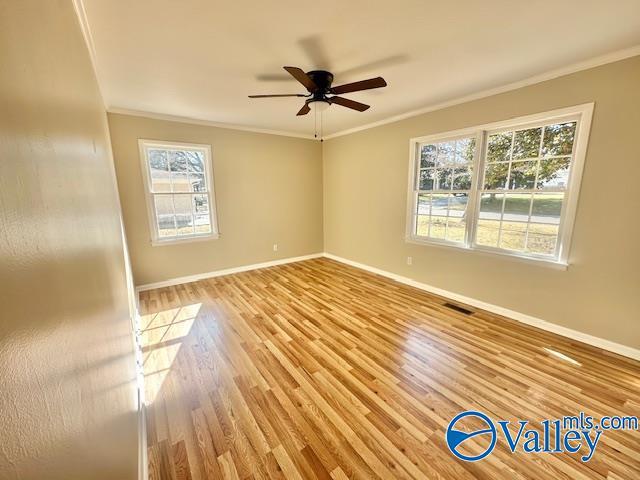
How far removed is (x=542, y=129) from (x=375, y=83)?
76.3 inches

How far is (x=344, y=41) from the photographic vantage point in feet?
6.57

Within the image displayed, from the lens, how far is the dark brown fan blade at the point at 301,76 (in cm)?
190

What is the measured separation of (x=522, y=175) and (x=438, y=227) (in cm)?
114

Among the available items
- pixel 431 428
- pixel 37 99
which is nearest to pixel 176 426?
pixel 431 428

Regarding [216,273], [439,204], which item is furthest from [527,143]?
[216,273]

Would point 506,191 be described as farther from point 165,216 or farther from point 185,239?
point 165,216

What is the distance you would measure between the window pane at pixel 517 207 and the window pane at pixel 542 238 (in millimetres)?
136

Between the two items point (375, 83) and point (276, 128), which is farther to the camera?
point (276, 128)

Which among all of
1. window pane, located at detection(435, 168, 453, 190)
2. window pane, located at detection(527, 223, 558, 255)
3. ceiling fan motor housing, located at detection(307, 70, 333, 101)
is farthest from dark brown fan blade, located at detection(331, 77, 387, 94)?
window pane, located at detection(527, 223, 558, 255)

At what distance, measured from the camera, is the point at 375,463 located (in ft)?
4.73

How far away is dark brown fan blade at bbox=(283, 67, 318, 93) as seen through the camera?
74.8 inches

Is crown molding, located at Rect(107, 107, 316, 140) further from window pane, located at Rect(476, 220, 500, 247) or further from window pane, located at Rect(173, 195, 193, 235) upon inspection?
window pane, located at Rect(476, 220, 500, 247)

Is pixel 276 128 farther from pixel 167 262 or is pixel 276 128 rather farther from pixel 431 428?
pixel 431 428

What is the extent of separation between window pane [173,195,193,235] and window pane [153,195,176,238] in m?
0.07
